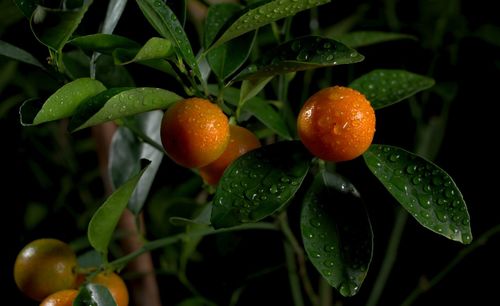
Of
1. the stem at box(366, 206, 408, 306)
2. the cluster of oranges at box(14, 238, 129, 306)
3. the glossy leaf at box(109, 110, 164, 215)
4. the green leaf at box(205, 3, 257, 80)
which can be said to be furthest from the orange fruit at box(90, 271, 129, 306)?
the stem at box(366, 206, 408, 306)

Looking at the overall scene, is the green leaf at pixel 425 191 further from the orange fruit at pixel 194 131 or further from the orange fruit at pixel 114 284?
the orange fruit at pixel 114 284

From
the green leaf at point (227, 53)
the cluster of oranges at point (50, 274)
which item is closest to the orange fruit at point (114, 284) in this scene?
the cluster of oranges at point (50, 274)

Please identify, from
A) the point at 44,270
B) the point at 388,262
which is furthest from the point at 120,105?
the point at 388,262

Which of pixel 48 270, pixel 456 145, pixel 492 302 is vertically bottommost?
pixel 492 302

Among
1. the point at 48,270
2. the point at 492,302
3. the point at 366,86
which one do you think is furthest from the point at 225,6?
the point at 492,302

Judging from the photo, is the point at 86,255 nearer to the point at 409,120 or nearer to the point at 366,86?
the point at 366,86

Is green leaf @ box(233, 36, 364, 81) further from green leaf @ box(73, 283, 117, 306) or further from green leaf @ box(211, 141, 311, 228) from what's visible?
green leaf @ box(73, 283, 117, 306)
